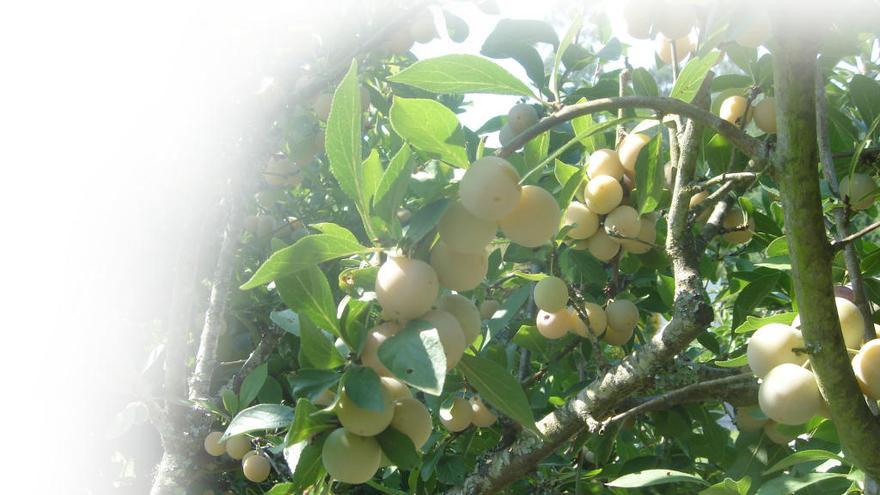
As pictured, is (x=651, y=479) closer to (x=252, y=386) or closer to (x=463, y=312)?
→ (x=463, y=312)

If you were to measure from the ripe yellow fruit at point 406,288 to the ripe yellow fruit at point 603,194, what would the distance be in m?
0.62

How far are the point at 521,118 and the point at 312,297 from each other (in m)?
1.06

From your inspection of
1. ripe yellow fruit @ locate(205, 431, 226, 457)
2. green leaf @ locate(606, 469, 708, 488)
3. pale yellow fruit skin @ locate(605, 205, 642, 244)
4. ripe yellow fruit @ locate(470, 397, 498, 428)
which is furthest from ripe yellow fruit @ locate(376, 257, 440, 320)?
ripe yellow fruit @ locate(205, 431, 226, 457)

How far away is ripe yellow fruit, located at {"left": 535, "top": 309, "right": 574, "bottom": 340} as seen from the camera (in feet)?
4.19

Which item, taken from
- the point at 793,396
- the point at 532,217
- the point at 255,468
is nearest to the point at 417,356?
the point at 532,217

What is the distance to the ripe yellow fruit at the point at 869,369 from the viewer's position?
2.26ft

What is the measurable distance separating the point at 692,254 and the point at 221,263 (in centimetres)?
86

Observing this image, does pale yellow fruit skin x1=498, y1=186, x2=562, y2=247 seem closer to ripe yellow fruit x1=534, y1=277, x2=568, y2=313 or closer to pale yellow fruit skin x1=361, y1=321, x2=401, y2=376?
pale yellow fruit skin x1=361, y1=321, x2=401, y2=376

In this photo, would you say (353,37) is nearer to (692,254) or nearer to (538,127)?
(692,254)

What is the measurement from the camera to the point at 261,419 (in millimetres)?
713

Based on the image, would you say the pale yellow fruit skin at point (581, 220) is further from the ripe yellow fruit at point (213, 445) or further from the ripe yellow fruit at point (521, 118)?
the ripe yellow fruit at point (213, 445)

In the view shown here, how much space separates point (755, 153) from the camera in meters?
0.71

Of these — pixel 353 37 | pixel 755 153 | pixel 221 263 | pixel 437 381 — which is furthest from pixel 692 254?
pixel 353 37

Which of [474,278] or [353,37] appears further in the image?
[353,37]
